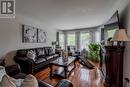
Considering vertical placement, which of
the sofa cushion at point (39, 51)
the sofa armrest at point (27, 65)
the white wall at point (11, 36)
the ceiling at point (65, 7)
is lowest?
the sofa armrest at point (27, 65)

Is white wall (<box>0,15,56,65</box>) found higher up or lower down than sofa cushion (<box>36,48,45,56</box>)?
higher up

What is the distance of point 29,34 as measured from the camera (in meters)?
5.04

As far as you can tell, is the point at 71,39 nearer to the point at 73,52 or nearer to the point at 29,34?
the point at 73,52

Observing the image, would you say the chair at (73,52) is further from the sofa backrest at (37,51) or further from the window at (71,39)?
the sofa backrest at (37,51)

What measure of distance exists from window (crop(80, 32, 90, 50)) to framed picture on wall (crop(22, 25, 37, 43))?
417 cm

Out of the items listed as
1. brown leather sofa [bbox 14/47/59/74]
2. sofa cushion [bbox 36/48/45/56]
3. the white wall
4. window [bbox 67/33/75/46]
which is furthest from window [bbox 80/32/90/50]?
the white wall

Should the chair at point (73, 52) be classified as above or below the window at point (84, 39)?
below

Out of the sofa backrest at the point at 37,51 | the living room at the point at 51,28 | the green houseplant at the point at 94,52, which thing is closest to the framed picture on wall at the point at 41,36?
the living room at the point at 51,28

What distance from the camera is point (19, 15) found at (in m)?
4.46

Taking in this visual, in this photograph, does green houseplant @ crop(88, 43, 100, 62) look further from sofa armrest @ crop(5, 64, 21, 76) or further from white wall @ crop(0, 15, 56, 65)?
sofa armrest @ crop(5, 64, 21, 76)

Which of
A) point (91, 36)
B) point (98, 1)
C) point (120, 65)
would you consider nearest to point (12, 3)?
point (98, 1)

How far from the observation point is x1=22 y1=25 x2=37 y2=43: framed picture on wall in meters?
4.75

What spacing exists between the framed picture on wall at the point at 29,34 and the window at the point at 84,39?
4.17 metres

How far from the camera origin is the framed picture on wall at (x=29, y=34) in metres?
4.75
